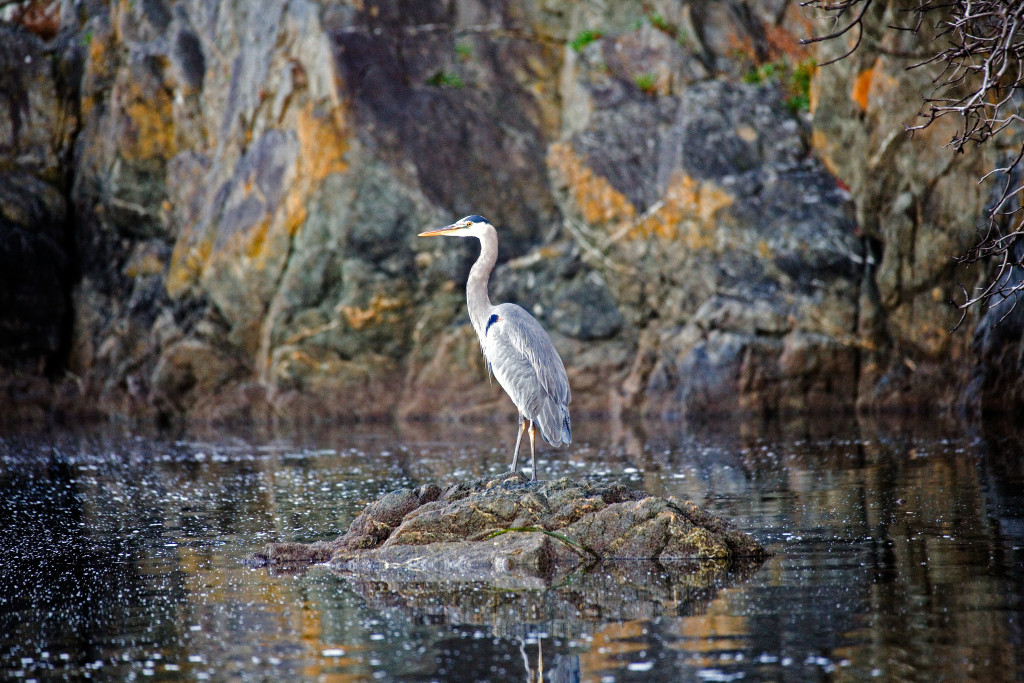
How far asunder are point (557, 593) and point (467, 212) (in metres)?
15.1

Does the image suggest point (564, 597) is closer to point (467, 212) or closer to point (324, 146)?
point (467, 212)

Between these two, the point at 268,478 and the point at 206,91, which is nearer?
the point at 268,478

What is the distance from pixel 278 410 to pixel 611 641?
16360 mm

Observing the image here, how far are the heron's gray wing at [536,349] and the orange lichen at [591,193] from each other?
11.0m

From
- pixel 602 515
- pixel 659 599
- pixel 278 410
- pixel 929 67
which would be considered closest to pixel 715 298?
pixel 929 67

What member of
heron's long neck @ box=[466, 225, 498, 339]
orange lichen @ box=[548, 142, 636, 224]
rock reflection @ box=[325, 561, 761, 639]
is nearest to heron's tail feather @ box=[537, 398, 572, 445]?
heron's long neck @ box=[466, 225, 498, 339]

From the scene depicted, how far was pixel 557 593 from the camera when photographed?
609cm

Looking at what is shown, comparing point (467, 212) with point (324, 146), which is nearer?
point (324, 146)

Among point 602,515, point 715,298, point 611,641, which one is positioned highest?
point 715,298

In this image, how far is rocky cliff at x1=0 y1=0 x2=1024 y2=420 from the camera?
A: 17.5 m

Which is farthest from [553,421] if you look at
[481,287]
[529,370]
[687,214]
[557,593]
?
[687,214]

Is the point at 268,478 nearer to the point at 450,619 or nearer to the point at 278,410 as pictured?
the point at 450,619

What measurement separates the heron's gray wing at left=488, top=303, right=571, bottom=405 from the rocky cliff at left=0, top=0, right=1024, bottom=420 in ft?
30.4

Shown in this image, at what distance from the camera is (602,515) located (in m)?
7.06
